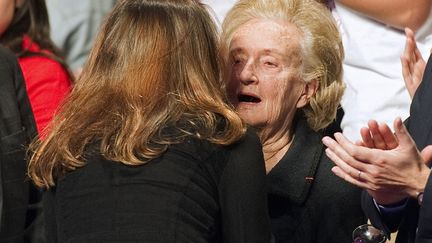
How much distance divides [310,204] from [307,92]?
415mm

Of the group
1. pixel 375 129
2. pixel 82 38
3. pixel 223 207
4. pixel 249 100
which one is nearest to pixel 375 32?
pixel 249 100

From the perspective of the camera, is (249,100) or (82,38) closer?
(249,100)

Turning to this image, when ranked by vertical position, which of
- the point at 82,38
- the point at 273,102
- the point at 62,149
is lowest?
the point at 82,38

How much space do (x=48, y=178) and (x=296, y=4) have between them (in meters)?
1.20

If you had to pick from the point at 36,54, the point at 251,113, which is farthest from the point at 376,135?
the point at 36,54

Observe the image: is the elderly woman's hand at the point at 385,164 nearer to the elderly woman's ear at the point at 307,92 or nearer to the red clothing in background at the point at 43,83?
the elderly woman's ear at the point at 307,92

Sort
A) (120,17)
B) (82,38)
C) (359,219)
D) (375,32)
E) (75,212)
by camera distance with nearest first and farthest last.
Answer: (75,212) < (120,17) < (359,219) < (375,32) < (82,38)

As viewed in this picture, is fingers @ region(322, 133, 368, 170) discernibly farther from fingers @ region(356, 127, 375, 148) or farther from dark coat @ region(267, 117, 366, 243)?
dark coat @ region(267, 117, 366, 243)

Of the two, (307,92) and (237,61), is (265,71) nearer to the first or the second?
(237,61)

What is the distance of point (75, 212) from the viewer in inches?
105

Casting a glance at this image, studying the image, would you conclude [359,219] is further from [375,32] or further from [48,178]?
[48,178]

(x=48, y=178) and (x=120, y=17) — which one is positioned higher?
(x=120, y=17)

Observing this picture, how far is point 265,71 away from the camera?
345 cm

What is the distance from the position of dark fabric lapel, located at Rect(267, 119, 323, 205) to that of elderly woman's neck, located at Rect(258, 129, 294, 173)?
5cm
